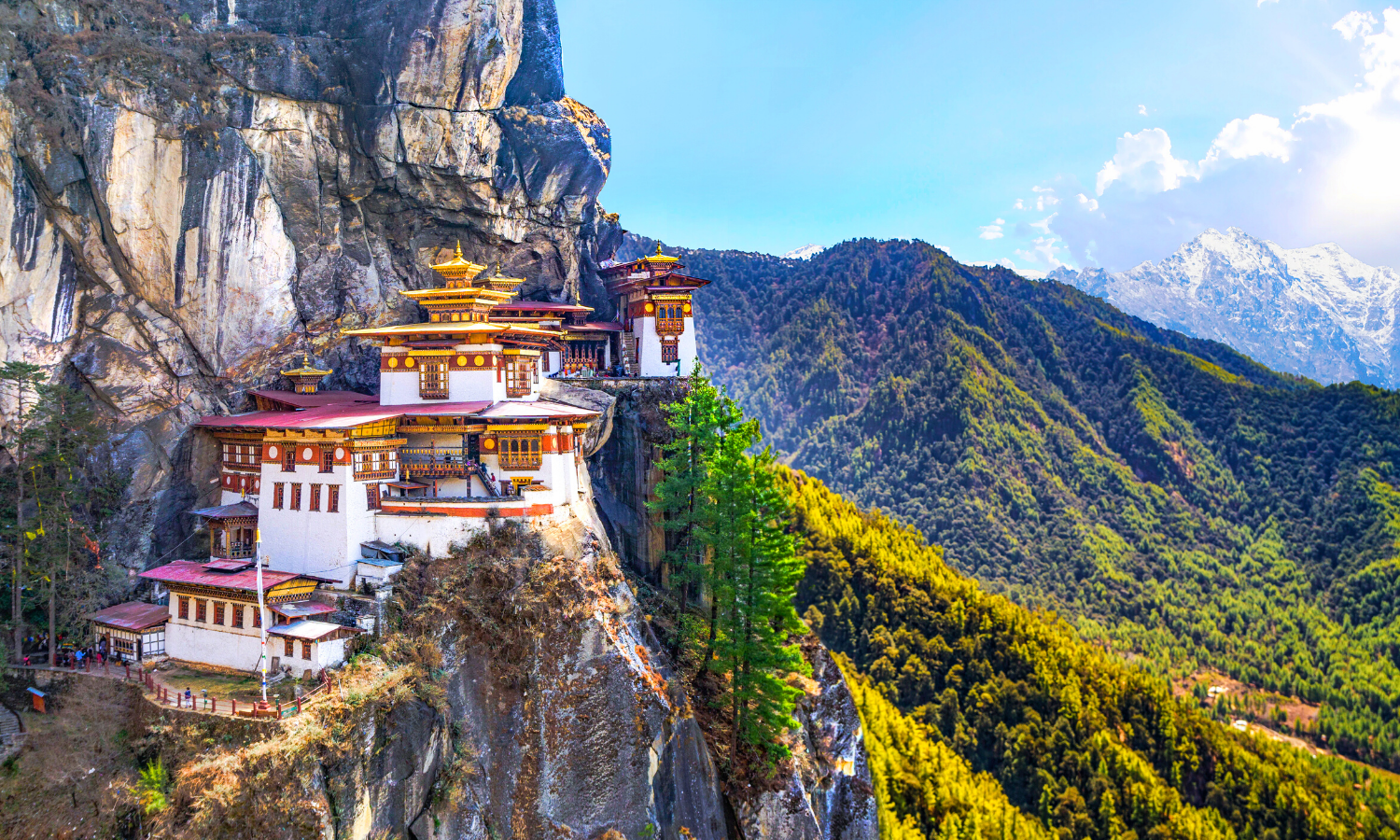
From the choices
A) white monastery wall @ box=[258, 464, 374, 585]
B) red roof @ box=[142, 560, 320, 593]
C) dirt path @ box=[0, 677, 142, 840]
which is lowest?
dirt path @ box=[0, 677, 142, 840]

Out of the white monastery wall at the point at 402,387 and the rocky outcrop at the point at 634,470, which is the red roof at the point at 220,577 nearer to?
the white monastery wall at the point at 402,387

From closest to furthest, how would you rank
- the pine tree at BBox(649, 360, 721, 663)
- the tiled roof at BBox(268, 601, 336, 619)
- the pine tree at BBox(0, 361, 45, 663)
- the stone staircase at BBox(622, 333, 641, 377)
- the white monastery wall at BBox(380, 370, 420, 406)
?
the tiled roof at BBox(268, 601, 336, 619), the pine tree at BBox(0, 361, 45, 663), the pine tree at BBox(649, 360, 721, 663), the white monastery wall at BBox(380, 370, 420, 406), the stone staircase at BBox(622, 333, 641, 377)

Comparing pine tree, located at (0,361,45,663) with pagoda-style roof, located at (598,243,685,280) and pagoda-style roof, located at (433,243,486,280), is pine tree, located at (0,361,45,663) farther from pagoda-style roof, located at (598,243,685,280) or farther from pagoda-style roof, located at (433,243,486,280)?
pagoda-style roof, located at (598,243,685,280)

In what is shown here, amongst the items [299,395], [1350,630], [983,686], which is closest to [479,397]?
[299,395]

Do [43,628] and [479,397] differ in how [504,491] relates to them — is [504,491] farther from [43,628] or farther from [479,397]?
[43,628]

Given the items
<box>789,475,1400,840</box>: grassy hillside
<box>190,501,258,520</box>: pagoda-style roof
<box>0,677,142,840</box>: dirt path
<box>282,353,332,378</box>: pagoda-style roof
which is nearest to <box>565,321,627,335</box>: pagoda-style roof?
<box>282,353,332,378</box>: pagoda-style roof

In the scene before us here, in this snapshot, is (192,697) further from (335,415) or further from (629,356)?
(629,356)

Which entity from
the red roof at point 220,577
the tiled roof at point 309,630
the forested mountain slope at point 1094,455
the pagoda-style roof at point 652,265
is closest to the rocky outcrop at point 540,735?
the tiled roof at point 309,630
